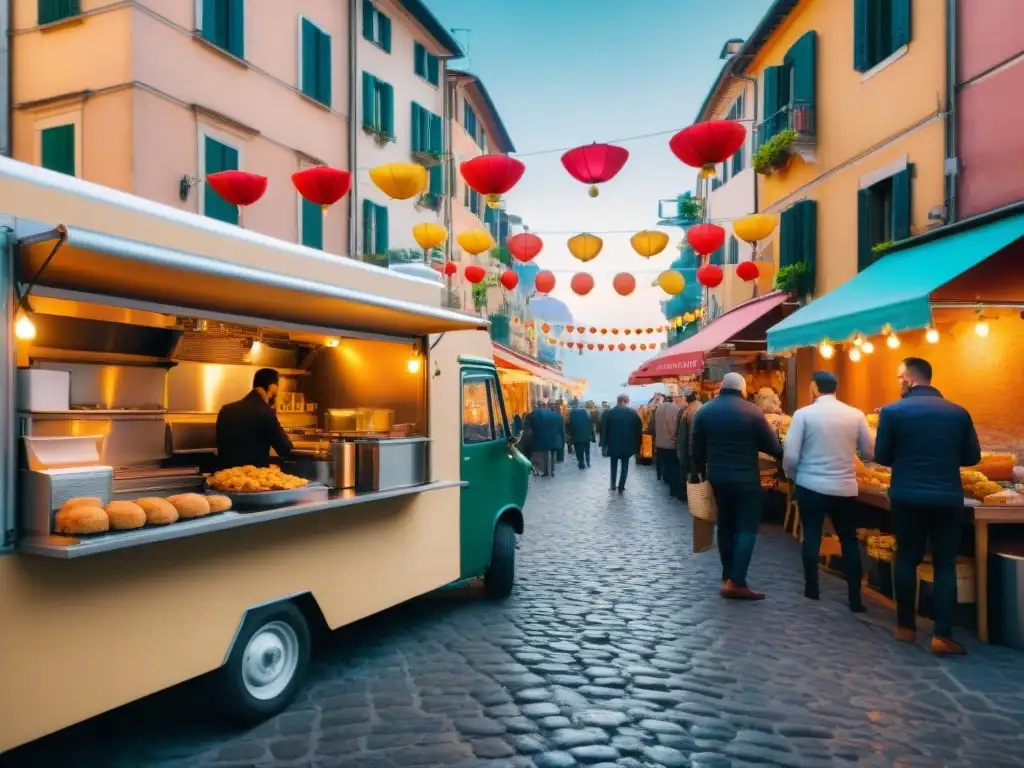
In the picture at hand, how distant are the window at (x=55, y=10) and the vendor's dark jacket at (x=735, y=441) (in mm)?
11584

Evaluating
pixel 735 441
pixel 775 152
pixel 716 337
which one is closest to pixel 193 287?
pixel 735 441

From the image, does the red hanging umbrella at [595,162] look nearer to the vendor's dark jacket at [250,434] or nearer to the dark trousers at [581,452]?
the vendor's dark jacket at [250,434]

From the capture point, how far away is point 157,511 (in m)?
4.00

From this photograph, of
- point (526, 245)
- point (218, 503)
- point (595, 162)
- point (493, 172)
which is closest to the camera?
point (218, 503)

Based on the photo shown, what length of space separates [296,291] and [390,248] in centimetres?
1597

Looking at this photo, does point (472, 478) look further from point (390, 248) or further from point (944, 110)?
point (390, 248)

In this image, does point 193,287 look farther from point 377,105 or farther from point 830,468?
point 377,105

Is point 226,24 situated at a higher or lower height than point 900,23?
higher

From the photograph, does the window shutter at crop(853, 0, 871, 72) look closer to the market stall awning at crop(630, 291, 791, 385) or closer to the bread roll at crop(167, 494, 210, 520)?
the market stall awning at crop(630, 291, 791, 385)

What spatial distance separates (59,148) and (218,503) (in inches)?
426

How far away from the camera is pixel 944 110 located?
10438 mm

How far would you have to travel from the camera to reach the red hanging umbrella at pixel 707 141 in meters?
8.19

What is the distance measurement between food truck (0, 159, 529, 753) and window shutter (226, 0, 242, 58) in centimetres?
820

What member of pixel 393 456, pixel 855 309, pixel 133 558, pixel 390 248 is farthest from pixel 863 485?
pixel 390 248
